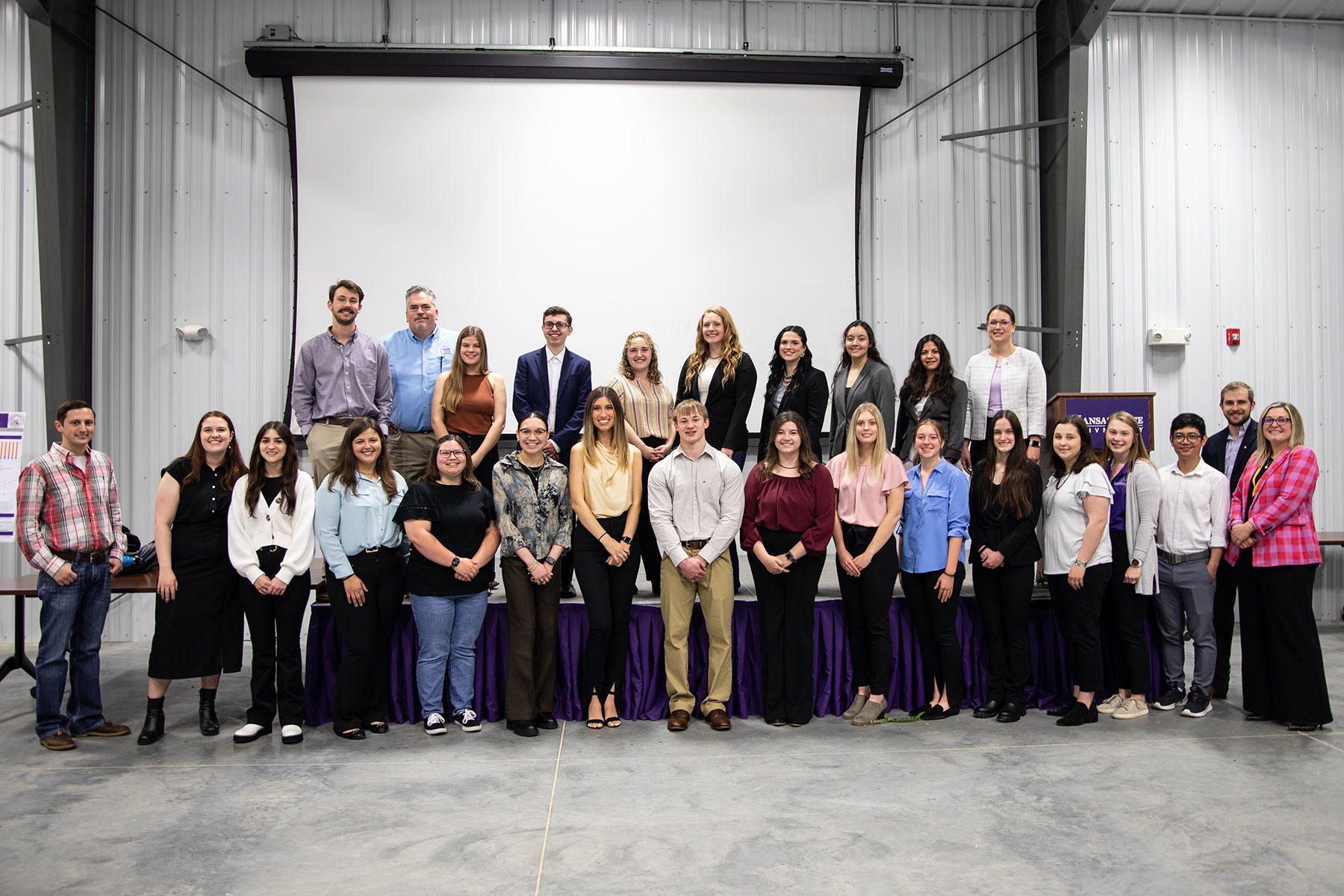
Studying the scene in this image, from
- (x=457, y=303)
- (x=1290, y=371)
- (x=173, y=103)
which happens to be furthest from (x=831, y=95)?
(x=173, y=103)

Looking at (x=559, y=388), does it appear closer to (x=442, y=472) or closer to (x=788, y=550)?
(x=442, y=472)

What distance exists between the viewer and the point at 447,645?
4078 mm

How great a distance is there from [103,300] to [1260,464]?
22.2ft

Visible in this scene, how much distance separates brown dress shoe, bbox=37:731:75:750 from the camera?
3.92 meters

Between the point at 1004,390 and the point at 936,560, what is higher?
the point at 1004,390

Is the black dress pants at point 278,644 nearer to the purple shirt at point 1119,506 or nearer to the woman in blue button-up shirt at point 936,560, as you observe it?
the woman in blue button-up shirt at point 936,560

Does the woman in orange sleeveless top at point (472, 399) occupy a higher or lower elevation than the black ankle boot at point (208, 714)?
higher

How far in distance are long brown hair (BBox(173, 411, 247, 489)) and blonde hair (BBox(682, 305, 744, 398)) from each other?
2.03 meters

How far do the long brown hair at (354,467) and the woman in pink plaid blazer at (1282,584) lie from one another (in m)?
3.71

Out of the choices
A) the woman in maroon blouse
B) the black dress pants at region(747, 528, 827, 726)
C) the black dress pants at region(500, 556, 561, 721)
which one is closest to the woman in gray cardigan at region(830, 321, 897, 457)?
the woman in maroon blouse

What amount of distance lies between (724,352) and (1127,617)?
218 cm

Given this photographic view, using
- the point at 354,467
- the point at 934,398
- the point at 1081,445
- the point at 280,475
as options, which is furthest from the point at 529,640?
the point at 1081,445

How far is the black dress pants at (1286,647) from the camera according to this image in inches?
157

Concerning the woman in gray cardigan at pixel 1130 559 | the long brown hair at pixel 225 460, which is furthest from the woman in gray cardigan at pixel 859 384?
the long brown hair at pixel 225 460
